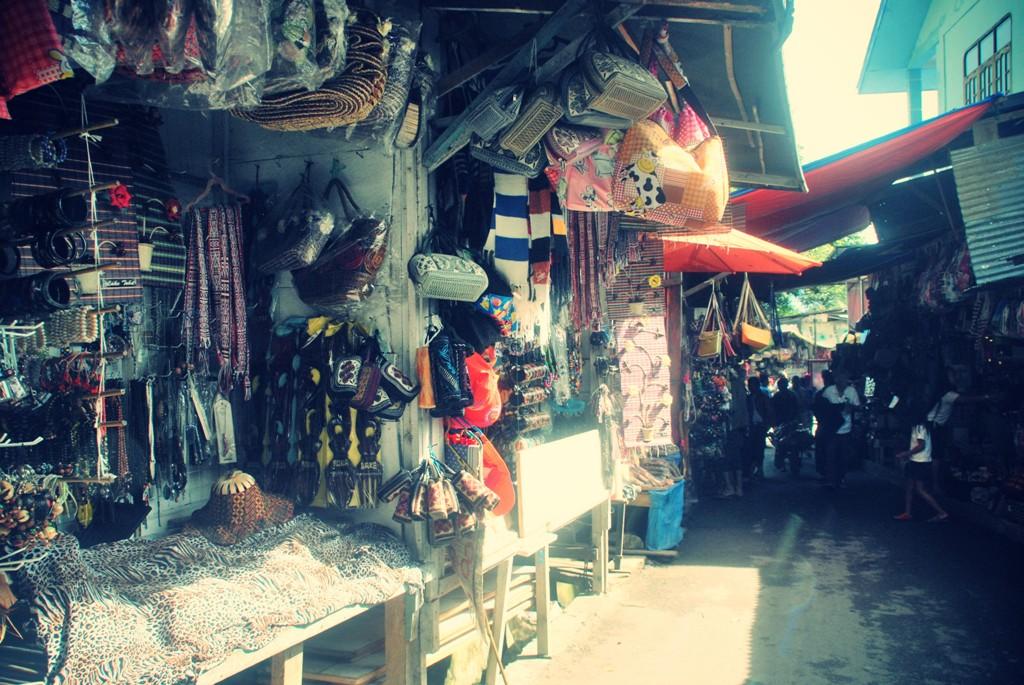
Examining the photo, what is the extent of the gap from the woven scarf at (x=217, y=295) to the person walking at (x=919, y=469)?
29.3ft

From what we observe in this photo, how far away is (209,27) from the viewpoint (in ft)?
9.12

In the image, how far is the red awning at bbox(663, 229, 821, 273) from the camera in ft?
29.9

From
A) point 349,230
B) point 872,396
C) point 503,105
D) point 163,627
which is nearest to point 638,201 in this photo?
point 503,105

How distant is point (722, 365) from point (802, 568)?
3.96 metres

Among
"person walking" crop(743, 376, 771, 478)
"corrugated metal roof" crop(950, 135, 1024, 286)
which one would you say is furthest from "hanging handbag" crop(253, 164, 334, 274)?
"person walking" crop(743, 376, 771, 478)

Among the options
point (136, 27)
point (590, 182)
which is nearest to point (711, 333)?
point (590, 182)

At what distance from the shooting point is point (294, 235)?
14.7 feet

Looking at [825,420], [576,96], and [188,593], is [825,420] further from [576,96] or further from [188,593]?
[188,593]

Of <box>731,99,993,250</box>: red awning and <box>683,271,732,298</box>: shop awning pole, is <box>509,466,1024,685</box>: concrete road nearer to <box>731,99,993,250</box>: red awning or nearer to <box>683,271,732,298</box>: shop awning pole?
<box>683,271,732,298</box>: shop awning pole

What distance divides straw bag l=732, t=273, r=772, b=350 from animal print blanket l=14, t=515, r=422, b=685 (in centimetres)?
760

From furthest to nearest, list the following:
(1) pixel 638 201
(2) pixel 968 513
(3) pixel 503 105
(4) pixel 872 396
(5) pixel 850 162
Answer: (4) pixel 872 396 → (2) pixel 968 513 → (5) pixel 850 162 → (1) pixel 638 201 → (3) pixel 503 105

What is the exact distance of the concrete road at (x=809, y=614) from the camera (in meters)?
6.00

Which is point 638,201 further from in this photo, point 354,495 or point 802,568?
point 802,568

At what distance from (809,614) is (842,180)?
4.63 metres
